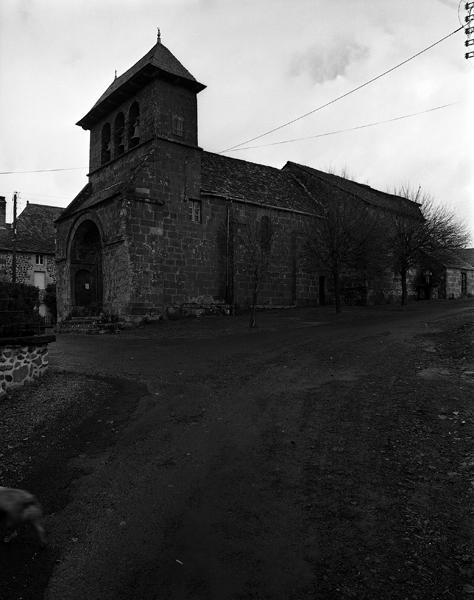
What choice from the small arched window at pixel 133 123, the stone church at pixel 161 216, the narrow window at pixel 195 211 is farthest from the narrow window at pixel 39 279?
the narrow window at pixel 195 211

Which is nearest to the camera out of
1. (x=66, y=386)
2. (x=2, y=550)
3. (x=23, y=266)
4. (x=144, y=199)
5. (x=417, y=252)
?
(x=2, y=550)

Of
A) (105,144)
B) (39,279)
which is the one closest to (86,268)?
(105,144)

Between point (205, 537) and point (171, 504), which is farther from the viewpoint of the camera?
point (171, 504)

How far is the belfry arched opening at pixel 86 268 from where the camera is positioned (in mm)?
23891

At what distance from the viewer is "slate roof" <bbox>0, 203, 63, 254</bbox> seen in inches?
1411

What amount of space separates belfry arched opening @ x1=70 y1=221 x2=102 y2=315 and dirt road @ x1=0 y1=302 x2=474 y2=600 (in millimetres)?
16249

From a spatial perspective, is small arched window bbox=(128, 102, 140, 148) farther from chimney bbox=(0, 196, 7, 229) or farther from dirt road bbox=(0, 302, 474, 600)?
chimney bbox=(0, 196, 7, 229)

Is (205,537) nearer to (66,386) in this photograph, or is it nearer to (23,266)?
(66,386)

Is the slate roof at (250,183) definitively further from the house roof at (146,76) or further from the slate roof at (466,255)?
the slate roof at (466,255)

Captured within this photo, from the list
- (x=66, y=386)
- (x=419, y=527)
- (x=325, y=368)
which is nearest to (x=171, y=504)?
(x=419, y=527)

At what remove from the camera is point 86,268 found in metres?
24.7

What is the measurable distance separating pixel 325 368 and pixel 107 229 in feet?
50.3

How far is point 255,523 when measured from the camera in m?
3.61

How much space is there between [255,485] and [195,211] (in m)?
19.3
